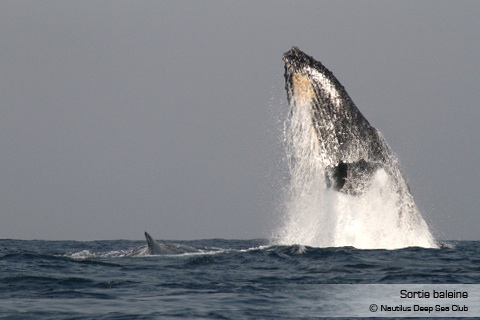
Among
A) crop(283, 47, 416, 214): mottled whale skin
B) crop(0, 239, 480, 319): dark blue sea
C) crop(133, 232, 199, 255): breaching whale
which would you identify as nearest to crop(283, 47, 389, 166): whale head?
crop(283, 47, 416, 214): mottled whale skin

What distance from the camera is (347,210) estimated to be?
16.7 m

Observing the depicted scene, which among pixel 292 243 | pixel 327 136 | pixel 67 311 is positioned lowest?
pixel 67 311

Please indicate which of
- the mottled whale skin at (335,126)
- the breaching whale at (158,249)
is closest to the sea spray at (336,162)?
the mottled whale skin at (335,126)

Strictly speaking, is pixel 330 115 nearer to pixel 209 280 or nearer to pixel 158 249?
pixel 158 249

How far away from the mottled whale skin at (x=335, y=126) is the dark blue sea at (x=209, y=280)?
1.69 metres

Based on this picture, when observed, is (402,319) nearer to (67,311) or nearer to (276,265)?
(67,311)

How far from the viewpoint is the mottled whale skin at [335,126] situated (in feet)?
53.6

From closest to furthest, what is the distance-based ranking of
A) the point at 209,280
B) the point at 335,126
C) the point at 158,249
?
the point at 209,280
the point at 335,126
the point at 158,249

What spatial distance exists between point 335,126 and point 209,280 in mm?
5688

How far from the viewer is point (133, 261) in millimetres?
15664

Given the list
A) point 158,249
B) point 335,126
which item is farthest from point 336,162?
point 158,249

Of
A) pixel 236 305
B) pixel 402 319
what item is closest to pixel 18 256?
pixel 236 305

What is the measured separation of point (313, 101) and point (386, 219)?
10.1 feet

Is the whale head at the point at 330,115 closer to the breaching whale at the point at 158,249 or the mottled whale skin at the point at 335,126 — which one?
the mottled whale skin at the point at 335,126
